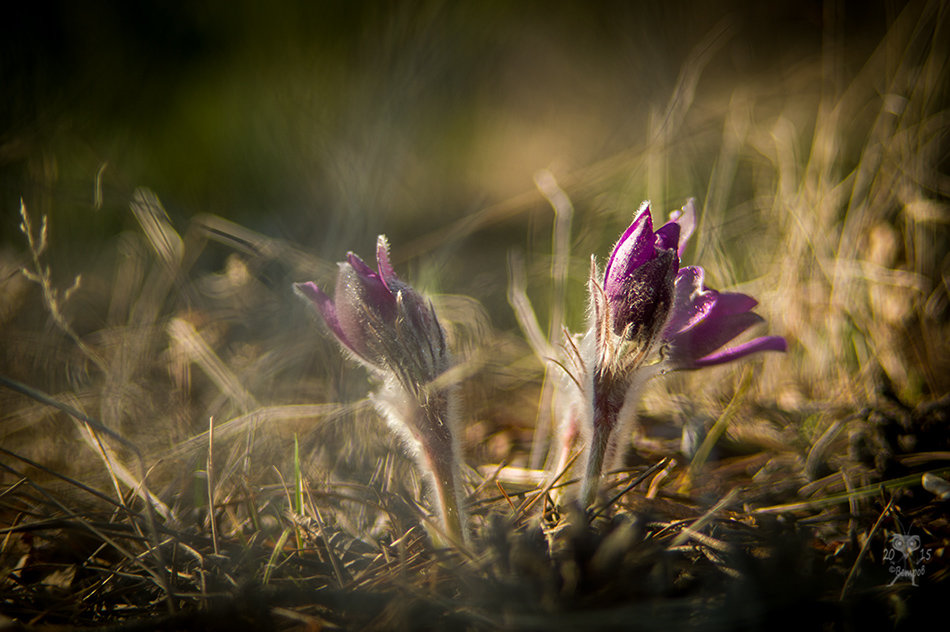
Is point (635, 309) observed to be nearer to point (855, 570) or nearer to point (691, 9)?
point (855, 570)

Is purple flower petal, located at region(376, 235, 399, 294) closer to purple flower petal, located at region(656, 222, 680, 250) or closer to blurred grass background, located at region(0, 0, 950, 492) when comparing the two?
purple flower petal, located at region(656, 222, 680, 250)

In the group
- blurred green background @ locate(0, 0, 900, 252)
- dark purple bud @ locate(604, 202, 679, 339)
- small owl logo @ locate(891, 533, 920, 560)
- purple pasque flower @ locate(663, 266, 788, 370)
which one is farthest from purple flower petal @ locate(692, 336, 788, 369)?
blurred green background @ locate(0, 0, 900, 252)

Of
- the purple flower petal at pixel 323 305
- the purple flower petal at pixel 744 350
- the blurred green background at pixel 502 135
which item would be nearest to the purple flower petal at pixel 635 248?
the purple flower petal at pixel 744 350

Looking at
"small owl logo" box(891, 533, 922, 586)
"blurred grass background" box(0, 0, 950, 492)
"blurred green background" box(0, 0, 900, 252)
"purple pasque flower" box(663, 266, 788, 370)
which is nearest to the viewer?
"small owl logo" box(891, 533, 922, 586)

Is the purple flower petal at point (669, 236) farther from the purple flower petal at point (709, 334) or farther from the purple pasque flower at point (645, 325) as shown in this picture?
the purple flower petal at point (709, 334)

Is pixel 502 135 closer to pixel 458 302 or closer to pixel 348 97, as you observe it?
pixel 348 97

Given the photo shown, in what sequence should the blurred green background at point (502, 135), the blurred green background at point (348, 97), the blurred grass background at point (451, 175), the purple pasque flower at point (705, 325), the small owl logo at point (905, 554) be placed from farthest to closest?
the blurred green background at point (348, 97)
the blurred green background at point (502, 135)
the blurred grass background at point (451, 175)
the purple pasque flower at point (705, 325)
the small owl logo at point (905, 554)
